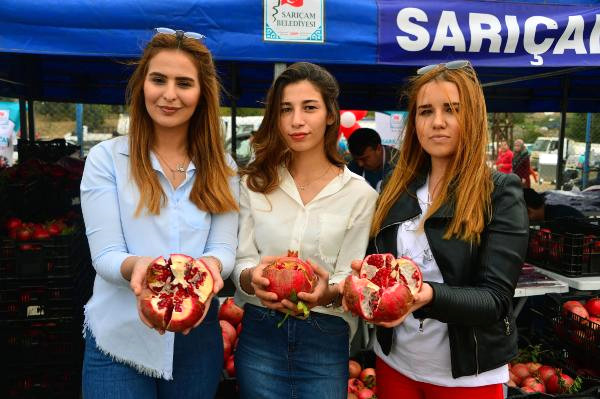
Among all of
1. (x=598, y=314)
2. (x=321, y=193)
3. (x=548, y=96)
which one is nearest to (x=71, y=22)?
(x=321, y=193)

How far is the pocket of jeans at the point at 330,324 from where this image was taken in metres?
2.19

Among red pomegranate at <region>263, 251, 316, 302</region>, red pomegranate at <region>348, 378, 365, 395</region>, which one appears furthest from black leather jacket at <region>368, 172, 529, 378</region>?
red pomegranate at <region>348, 378, 365, 395</region>

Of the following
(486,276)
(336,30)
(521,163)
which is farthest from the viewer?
(521,163)

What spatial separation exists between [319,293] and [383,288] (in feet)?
0.92

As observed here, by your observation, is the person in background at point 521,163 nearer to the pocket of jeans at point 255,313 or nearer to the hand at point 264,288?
the pocket of jeans at point 255,313

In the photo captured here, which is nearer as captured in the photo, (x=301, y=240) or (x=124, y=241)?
(x=124, y=241)

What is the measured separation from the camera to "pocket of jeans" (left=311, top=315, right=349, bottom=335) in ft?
7.19

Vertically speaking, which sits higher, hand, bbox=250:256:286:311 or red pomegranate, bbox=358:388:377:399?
hand, bbox=250:256:286:311

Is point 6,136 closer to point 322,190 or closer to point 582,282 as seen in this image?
point 322,190

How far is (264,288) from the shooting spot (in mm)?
2023

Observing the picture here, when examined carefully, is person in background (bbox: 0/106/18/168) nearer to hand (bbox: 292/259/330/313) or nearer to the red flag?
the red flag

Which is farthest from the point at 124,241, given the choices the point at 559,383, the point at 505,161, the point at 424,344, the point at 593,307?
the point at 505,161

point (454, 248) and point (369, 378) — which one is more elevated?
point (454, 248)

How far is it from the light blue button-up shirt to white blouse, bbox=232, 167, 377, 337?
7.6 inches
